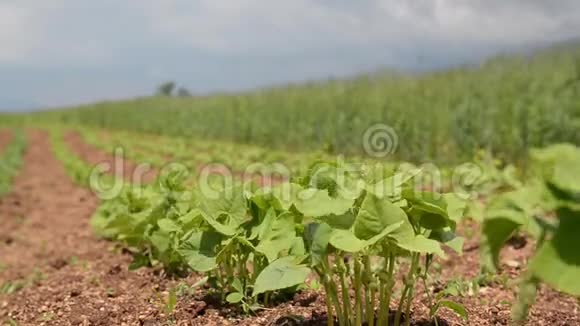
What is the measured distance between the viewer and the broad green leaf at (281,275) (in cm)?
185

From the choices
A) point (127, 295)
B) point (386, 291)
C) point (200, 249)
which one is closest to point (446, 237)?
point (386, 291)

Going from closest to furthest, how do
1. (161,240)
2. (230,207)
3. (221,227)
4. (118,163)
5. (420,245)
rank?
(420,245) < (221,227) < (230,207) < (161,240) < (118,163)

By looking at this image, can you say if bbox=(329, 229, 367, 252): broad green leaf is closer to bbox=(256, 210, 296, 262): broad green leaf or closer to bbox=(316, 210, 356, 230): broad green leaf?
bbox=(316, 210, 356, 230): broad green leaf

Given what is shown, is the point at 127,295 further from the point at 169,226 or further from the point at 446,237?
the point at 446,237

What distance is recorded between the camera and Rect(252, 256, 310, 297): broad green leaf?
6.08 feet

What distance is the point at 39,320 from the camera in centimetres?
296

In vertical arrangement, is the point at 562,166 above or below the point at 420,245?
above

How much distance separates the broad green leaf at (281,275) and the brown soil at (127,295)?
447 millimetres

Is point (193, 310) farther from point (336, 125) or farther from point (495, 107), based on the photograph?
point (336, 125)

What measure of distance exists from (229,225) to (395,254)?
66 centimetres

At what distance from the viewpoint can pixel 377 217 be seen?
1769 millimetres

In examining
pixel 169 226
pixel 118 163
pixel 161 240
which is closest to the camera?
pixel 169 226

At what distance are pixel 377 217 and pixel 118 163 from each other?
11575mm

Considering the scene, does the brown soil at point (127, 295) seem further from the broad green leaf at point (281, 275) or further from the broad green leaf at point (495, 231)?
the broad green leaf at point (495, 231)
